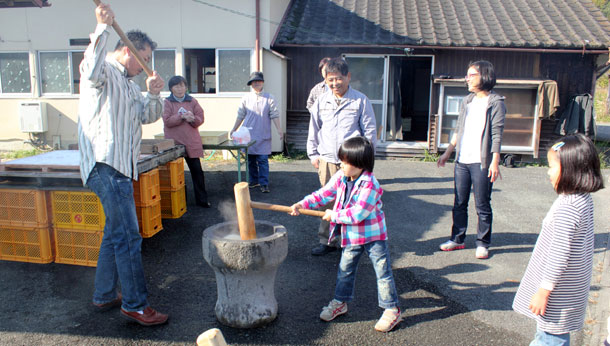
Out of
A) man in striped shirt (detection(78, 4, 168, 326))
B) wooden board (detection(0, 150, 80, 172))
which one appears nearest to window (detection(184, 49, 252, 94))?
wooden board (detection(0, 150, 80, 172))

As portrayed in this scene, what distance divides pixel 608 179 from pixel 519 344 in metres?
7.25

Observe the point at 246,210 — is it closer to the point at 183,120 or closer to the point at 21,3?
the point at 183,120

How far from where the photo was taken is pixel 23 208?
13.9ft

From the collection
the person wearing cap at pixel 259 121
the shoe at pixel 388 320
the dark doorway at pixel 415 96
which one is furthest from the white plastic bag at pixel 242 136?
the dark doorway at pixel 415 96

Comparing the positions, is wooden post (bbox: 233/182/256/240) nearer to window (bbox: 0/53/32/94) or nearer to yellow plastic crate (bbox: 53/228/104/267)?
yellow plastic crate (bbox: 53/228/104/267)

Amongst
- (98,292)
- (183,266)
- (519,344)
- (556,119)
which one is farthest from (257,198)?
(556,119)

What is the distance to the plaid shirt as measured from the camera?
318 cm

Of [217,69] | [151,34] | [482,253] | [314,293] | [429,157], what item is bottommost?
[314,293]

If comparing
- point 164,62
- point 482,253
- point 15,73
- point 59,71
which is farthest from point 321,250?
point 15,73

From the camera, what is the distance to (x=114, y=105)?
315 centimetres

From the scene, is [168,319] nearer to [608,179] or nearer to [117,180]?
[117,180]

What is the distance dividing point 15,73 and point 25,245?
8518 millimetres

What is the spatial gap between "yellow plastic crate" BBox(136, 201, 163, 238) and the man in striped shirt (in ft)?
4.47

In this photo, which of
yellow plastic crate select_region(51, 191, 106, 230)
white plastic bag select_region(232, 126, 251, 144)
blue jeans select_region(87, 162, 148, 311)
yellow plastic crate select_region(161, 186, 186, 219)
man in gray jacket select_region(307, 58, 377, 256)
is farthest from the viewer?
white plastic bag select_region(232, 126, 251, 144)
